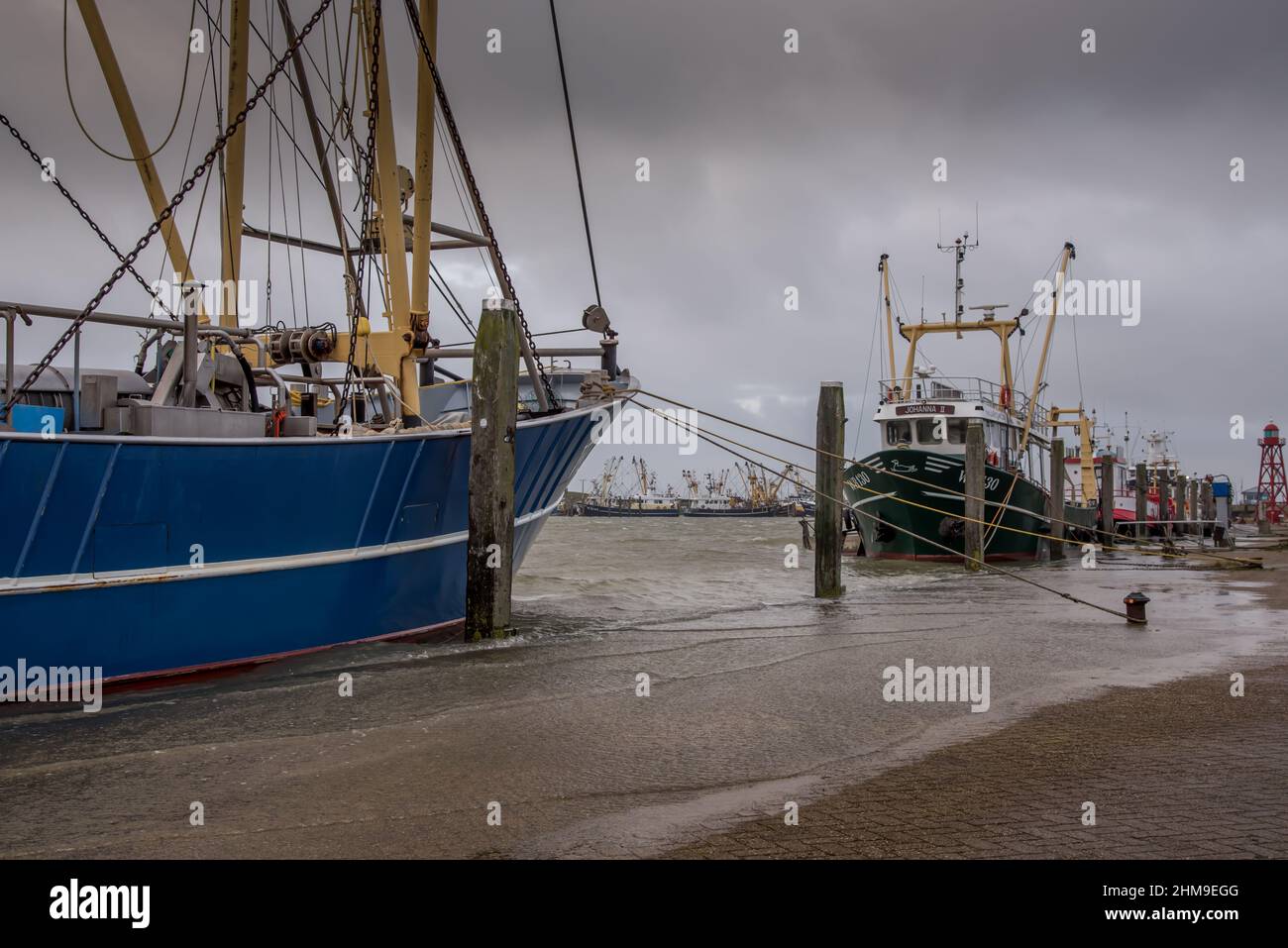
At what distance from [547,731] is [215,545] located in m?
3.92

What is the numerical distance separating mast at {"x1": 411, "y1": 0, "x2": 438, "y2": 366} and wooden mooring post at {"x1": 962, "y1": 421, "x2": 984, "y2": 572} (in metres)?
12.5

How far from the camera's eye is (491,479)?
34.7 feet

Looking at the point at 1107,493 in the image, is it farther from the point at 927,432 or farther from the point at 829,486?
the point at 829,486

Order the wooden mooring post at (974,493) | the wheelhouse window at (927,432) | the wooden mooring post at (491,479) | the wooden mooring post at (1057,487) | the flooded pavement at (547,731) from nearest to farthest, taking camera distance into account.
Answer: the flooded pavement at (547,731)
the wooden mooring post at (491,479)
the wooden mooring post at (974,493)
the wooden mooring post at (1057,487)
the wheelhouse window at (927,432)

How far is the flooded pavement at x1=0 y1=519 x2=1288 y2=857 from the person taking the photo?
4.79 m

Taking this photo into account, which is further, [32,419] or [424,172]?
[424,172]

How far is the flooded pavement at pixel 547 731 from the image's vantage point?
479 cm

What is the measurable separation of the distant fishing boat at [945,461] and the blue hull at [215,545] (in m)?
15.8

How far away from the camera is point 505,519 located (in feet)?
35.0
